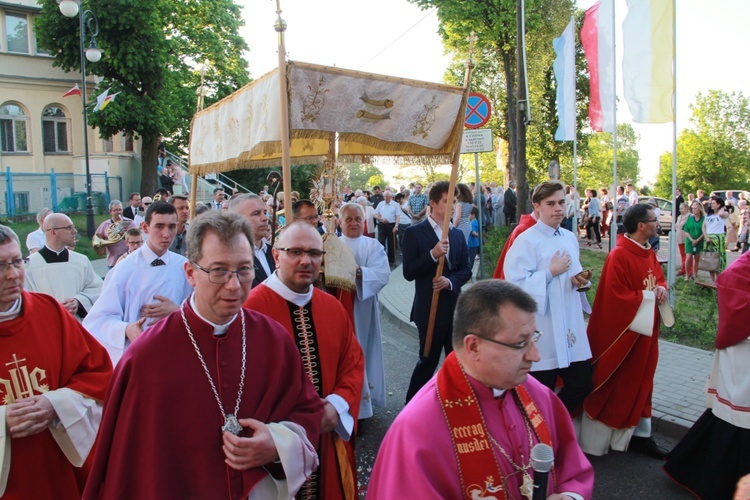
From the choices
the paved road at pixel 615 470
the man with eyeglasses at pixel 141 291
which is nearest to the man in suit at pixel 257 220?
the man with eyeglasses at pixel 141 291

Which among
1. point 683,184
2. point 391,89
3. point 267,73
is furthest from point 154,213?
point 683,184

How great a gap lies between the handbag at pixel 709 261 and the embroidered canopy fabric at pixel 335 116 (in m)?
9.19

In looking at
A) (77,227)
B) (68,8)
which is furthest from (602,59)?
(77,227)

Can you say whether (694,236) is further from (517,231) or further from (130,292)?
(130,292)

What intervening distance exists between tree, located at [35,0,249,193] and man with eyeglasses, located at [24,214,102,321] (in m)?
21.5

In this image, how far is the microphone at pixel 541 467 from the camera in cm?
192

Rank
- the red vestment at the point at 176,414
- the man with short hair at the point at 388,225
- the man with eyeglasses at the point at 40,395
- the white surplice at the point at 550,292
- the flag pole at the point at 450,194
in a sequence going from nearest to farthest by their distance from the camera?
1. the red vestment at the point at 176,414
2. the man with eyeglasses at the point at 40,395
3. the white surplice at the point at 550,292
4. the flag pole at the point at 450,194
5. the man with short hair at the point at 388,225

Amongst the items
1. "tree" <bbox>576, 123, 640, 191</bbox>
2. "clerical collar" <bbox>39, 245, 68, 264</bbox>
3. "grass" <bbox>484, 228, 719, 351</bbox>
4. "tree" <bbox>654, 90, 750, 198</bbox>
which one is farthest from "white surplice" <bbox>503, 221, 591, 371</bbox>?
"tree" <bbox>654, 90, 750, 198</bbox>

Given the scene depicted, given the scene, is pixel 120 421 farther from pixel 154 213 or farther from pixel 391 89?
pixel 391 89

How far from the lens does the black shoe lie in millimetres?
4770

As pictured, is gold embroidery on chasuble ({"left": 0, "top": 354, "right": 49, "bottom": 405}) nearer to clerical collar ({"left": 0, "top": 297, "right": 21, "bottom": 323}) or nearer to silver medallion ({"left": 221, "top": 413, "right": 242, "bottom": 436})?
clerical collar ({"left": 0, "top": 297, "right": 21, "bottom": 323})

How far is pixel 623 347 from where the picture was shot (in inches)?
188

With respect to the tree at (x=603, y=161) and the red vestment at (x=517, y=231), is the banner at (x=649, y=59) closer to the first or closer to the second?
the red vestment at (x=517, y=231)

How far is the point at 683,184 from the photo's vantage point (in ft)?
144
